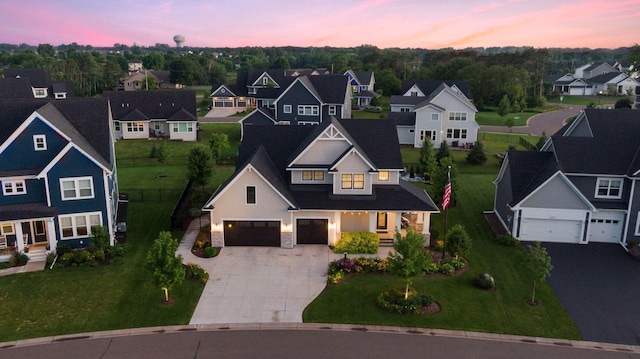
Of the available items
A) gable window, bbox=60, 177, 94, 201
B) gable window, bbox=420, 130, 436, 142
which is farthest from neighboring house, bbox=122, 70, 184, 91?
gable window, bbox=60, 177, 94, 201

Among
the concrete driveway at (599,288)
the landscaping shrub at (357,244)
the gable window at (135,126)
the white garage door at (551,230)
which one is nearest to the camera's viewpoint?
the concrete driveway at (599,288)

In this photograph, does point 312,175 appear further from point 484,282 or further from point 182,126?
point 182,126

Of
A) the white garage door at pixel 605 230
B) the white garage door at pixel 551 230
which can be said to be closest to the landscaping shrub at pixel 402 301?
the white garage door at pixel 551 230

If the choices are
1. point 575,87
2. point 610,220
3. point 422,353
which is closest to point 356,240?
point 422,353

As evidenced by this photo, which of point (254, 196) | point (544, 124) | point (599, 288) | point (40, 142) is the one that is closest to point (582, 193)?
point (599, 288)

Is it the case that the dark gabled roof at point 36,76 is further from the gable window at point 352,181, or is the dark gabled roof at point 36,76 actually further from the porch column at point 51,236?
the gable window at point 352,181

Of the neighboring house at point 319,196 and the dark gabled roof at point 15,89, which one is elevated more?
the dark gabled roof at point 15,89
